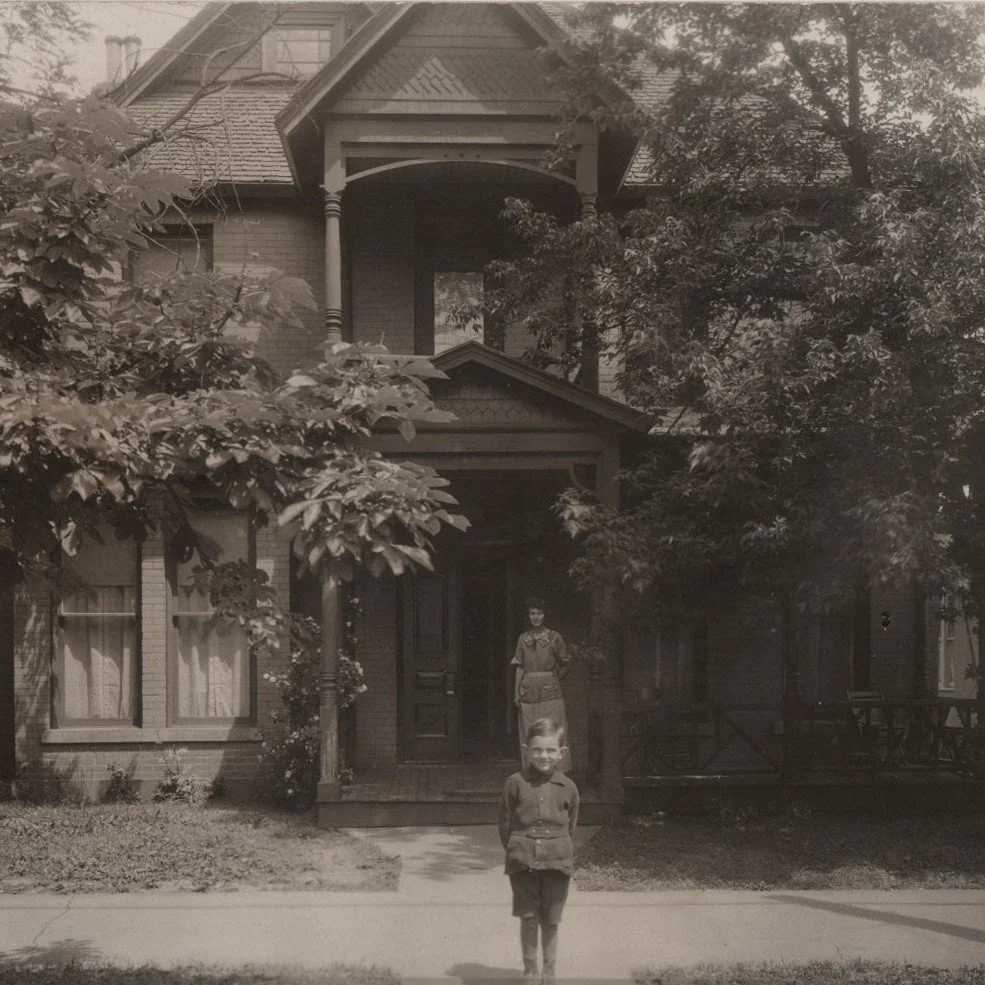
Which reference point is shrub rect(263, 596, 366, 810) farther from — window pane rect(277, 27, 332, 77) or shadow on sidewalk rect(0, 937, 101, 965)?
window pane rect(277, 27, 332, 77)

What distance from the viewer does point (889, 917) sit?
6.95 meters

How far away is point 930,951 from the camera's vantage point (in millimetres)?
6281

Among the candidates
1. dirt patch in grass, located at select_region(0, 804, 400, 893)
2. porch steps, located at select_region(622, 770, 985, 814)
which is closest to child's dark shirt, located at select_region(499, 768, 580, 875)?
dirt patch in grass, located at select_region(0, 804, 400, 893)

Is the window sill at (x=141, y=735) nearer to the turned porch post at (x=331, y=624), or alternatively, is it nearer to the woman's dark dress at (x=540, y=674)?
the turned porch post at (x=331, y=624)

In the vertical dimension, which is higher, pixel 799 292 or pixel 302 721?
pixel 799 292

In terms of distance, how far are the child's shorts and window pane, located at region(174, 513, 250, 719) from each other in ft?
21.0

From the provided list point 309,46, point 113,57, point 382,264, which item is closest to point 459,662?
point 382,264

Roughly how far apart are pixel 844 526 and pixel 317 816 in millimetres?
5613

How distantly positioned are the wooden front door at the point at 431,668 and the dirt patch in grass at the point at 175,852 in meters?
2.36

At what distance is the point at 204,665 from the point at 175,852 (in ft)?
9.78

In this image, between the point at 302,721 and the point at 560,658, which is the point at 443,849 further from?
the point at 302,721

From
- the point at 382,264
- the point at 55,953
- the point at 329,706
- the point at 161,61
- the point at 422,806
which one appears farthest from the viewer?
the point at 161,61

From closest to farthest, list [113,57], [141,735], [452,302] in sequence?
[141,735] → [452,302] → [113,57]

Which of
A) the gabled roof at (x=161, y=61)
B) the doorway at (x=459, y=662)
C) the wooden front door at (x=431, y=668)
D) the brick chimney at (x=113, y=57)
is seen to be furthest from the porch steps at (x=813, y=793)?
the brick chimney at (x=113, y=57)
